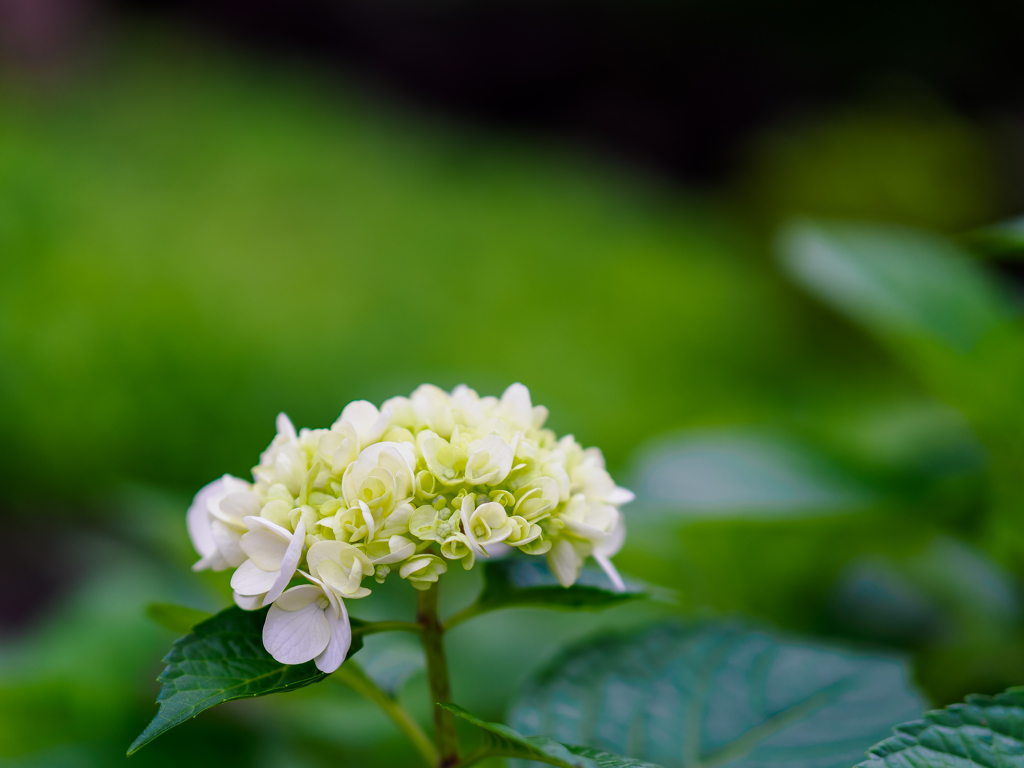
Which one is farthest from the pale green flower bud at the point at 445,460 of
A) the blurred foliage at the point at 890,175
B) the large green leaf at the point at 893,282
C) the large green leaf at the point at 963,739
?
the blurred foliage at the point at 890,175

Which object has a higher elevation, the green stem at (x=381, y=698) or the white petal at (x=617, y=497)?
the white petal at (x=617, y=497)

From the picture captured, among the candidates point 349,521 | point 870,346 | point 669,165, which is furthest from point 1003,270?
point 349,521

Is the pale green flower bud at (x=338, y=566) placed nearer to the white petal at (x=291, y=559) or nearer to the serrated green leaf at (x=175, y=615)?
the white petal at (x=291, y=559)

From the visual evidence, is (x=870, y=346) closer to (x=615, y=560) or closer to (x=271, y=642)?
(x=615, y=560)

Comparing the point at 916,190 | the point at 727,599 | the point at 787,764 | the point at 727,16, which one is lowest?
the point at 787,764

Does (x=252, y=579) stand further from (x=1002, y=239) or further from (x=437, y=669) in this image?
(x=1002, y=239)
